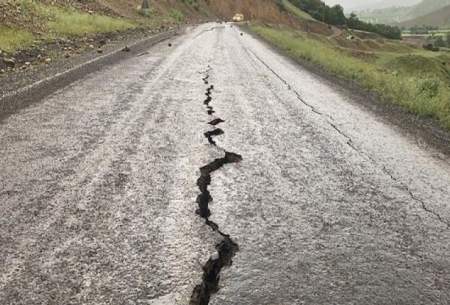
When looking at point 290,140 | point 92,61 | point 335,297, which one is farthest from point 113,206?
point 92,61

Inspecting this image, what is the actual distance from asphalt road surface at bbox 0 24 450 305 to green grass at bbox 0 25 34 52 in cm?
549

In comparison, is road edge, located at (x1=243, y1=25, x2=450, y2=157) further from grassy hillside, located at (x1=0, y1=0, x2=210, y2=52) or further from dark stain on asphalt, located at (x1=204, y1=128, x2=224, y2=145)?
grassy hillside, located at (x1=0, y1=0, x2=210, y2=52)

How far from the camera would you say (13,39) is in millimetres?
11625

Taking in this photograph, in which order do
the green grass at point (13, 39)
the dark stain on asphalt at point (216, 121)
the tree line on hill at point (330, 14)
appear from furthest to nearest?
Result: 1. the tree line on hill at point (330, 14)
2. the green grass at point (13, 39)
3. the dark stain on asphalt at point (216, 121)

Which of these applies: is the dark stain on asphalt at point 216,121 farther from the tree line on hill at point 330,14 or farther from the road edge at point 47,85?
the tree line on hill at point 330,14

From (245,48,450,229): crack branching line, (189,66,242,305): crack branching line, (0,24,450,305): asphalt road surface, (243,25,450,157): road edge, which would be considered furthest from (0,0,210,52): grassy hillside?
(189,66,242,305): crack branching line

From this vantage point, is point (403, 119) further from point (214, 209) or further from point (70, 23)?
point (70, 23)

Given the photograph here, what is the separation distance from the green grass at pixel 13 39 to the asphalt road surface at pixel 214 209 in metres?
5.49

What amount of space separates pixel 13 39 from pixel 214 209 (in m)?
10.0

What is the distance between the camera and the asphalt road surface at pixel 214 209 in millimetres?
2430

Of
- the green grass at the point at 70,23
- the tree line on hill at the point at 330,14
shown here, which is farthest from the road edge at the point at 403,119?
the tree line on hill at the point at 330,14

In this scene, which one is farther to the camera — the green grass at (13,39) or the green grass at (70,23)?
the green grass at (70,23)

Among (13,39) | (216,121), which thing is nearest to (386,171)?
(216,121)

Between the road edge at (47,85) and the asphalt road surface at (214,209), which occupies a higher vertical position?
the asphalt road surface at (214,209)
